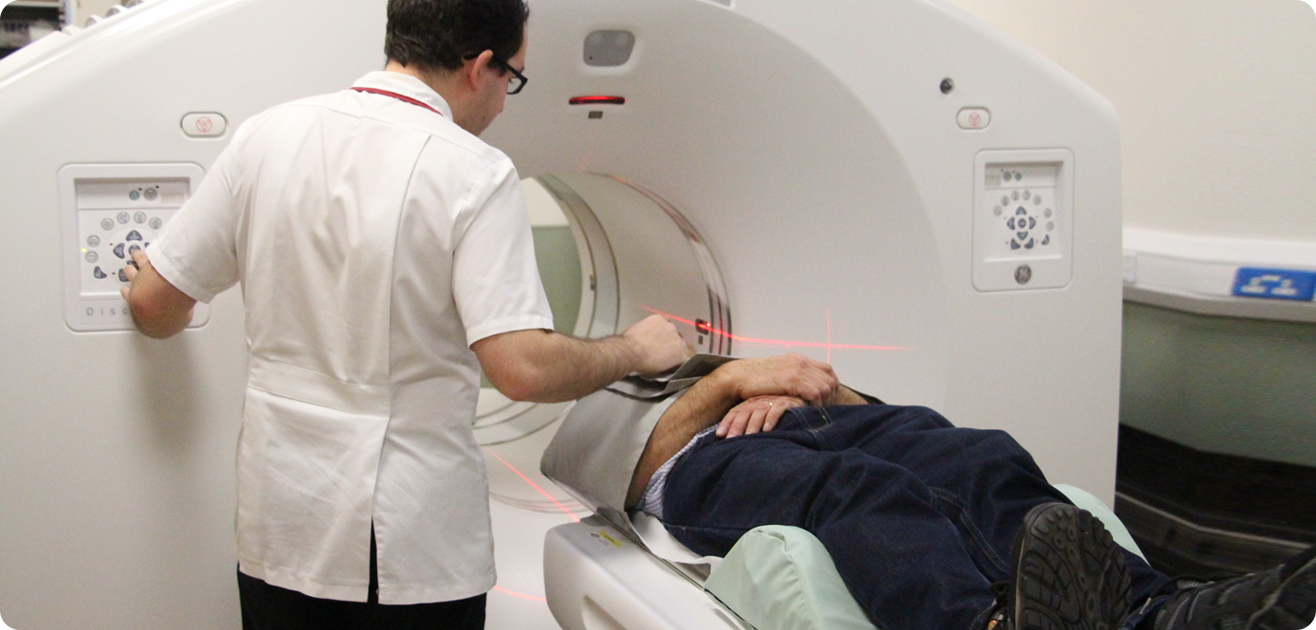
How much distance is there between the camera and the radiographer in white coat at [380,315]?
112 centimetres

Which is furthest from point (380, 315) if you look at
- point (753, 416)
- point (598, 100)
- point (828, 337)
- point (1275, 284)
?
point (1275, 284)

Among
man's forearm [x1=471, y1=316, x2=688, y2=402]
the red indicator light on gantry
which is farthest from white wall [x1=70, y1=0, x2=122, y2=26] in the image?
man's forearm [x1=471, y1=316, x2=688, y2=402]

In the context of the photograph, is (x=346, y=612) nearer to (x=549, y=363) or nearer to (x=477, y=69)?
(x=549, y=363)

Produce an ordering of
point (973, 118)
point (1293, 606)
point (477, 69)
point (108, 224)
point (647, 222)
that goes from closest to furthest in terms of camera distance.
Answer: point (1293, 606), point (477, 69), point (108, 224), point (973, 118), point (647, 222)

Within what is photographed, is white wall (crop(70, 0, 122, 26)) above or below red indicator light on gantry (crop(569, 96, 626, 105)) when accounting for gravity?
above

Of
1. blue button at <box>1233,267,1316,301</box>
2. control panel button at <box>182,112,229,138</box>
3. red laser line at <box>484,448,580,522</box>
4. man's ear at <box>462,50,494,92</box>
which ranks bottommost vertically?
red laser line at <box>484,448,580,522</box>

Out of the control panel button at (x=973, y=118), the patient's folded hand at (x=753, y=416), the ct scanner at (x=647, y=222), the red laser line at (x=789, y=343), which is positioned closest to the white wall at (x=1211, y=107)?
the ct scanner at (x=647, y=222)

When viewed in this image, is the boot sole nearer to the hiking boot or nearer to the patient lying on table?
the patient lying on table

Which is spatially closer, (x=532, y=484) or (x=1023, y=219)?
(x=1023, y=219)

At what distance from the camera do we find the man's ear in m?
1.22

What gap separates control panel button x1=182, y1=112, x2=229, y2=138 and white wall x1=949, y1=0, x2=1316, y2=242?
73.5 inches

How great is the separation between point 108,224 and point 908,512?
42.7 inches

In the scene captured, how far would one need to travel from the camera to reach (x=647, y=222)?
7.41ft

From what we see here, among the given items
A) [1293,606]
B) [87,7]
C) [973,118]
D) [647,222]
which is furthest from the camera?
[87,7]
